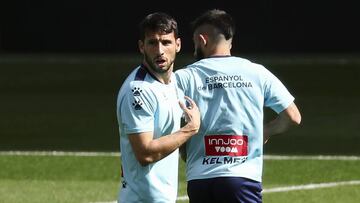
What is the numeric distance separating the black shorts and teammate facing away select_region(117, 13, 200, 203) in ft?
1.58

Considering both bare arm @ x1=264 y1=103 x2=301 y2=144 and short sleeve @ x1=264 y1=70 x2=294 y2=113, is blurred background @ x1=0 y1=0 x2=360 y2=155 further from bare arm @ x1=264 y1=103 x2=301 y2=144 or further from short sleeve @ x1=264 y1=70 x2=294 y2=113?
short sleeve @ x1=264 y1=70 x2=294 y2=113

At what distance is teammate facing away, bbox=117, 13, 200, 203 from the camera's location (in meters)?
7.22

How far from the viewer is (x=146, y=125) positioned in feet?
23.7

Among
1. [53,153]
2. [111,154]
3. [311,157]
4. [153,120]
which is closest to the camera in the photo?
[153,120]

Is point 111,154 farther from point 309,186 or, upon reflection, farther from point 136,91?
point 136,91

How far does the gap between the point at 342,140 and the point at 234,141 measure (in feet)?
34.5

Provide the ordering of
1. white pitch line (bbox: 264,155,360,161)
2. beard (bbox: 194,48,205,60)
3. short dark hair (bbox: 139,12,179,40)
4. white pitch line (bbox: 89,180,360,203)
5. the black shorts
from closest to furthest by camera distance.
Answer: short dark hair (bbox: 139,12,179,40), the black shorts, beard (bbox: 194,48,205,60), white pitch line (bbox: 89,180,360,203), white pitch line (bbox: 264,155,360,161)

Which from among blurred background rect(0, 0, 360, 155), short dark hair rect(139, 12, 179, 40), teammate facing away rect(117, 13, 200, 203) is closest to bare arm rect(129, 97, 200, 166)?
teammate facing away rect(117, 13, 200, 203)

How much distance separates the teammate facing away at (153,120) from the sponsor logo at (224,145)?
0.51 metres

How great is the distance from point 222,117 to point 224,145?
0.63 ft

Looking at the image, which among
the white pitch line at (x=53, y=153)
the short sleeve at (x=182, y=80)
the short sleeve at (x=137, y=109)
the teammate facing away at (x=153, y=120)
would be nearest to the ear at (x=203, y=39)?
the short sleeve at (x=182, y=80)

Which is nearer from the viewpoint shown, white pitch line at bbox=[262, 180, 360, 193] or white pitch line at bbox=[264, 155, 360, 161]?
white pitch line at bbox=[262, 180, 360, 193]

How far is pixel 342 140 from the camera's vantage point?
18.3m

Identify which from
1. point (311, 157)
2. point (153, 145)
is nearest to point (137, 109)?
point (153, 145)
